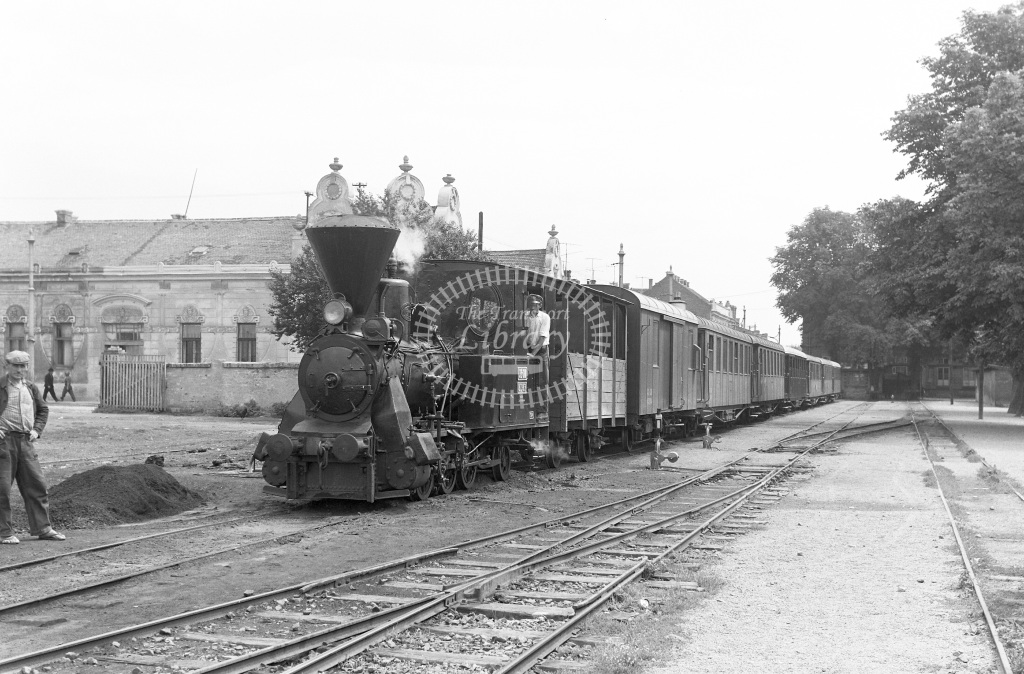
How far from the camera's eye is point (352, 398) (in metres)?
10.7

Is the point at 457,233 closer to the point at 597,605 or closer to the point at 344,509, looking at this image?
the point at 344,509

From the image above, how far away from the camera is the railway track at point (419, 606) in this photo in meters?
5.40

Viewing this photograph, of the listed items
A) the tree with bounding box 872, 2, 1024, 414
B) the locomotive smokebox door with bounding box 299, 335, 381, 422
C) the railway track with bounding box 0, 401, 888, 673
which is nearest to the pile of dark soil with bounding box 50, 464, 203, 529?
the locomotive smokebox door with bounding box 299, 335, 381, 422

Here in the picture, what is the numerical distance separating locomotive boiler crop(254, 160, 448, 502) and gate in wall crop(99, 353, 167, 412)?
71.7 feet

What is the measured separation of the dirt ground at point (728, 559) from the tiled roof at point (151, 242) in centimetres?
2239

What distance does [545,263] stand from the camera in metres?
50.7

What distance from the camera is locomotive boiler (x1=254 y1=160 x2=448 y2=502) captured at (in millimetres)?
10484

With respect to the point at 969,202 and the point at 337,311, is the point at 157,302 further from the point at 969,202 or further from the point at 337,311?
the point at 337,311

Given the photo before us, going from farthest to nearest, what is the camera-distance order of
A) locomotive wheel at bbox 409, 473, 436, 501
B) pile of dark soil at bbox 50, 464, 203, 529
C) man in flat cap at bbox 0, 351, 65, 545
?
locomotive wheel at bbox 409, 473, 436, 501 < pile of dark soil at bbox 50, 464, 203, 529 < man in flat cap at bbox 0, 351, 65, 545

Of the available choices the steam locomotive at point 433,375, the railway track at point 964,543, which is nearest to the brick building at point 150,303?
the railway track at point 964,543

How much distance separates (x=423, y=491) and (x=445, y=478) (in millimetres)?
504

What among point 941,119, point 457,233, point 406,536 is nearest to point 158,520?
point 406,536

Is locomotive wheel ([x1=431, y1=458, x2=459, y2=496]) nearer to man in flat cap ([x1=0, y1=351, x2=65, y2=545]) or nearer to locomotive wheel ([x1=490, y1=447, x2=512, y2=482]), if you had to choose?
locomotive wheel ([x1=490, y1=447, x2=512, y2=482])

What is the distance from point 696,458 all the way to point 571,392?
546 centimetres
